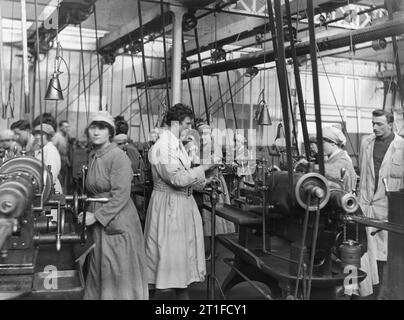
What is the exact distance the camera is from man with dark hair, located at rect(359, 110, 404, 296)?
4.12 metres

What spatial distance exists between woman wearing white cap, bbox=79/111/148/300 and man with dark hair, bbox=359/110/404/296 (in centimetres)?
204

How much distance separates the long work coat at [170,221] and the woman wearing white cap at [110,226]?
0.41 meters

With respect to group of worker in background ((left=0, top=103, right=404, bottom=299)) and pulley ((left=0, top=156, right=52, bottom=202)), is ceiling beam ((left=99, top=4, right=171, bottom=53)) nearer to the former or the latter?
group of worker in background ((left=0, top=103, right=404, bottom=299))

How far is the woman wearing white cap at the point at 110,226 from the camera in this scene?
3.04 m

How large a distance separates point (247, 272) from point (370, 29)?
296cm

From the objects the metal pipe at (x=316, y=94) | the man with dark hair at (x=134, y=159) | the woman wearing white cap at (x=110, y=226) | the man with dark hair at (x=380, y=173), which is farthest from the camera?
the man with dark hair at (x=134, y=159)

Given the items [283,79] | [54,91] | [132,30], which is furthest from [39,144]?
[132,30]

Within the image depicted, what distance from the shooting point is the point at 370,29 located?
502 centimetres

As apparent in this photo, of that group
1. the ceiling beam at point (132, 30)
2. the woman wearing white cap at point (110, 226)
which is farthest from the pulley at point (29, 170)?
the ceiling beam at point (132, 30)

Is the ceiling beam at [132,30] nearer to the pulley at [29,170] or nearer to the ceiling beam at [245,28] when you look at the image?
the ceiling beam at [245,28]

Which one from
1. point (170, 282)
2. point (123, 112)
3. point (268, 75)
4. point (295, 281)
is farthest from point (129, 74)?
point (295, 281)

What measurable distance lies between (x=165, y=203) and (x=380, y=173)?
1968 millimetres
